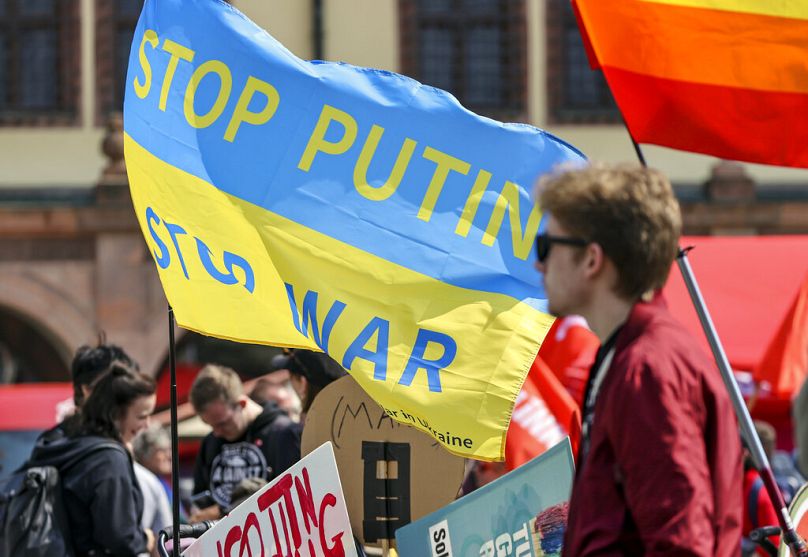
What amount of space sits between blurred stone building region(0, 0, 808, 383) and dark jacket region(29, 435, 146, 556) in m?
11.7

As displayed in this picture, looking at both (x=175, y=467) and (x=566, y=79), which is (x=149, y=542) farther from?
(x=566, y=79)

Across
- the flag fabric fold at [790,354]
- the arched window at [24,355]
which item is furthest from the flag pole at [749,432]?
the arched window at [24,355]

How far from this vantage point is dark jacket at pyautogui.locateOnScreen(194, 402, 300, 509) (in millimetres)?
6504

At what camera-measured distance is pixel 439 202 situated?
468cm

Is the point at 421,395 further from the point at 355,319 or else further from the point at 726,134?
the point at 726,134

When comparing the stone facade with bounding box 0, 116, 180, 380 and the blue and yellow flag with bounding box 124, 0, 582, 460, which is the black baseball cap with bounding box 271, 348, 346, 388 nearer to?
the blue and yellow flag with bounding box 124, 0, 582, 460

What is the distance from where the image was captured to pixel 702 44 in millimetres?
4875

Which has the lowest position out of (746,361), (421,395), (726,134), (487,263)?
(746,361)

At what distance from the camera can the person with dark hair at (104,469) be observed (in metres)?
→ 5.36

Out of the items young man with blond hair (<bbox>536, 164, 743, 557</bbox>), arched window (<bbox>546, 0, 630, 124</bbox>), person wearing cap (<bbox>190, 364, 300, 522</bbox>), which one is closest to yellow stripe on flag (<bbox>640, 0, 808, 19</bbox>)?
young man with blond hair (<bbox>536, 164, 743, 557</bbox>)

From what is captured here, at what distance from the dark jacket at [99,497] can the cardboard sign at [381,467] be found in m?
0.84

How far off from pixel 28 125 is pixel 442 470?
13.7 meters

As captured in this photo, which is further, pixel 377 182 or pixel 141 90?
pixel 141 90

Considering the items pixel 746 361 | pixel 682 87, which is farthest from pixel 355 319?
pixel 746 361
